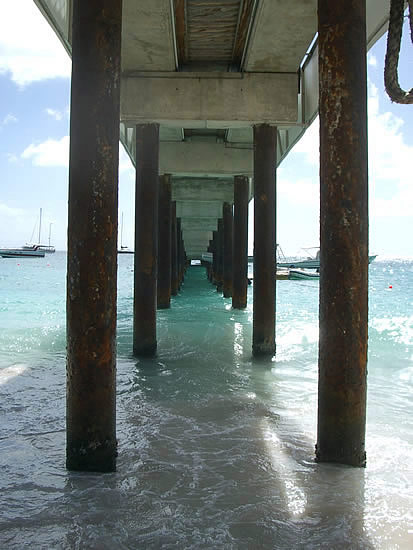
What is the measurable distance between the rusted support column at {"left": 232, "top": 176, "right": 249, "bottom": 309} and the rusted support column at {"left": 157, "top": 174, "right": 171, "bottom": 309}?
1.92 m

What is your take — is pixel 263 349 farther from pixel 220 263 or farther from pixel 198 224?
pixel 198 224

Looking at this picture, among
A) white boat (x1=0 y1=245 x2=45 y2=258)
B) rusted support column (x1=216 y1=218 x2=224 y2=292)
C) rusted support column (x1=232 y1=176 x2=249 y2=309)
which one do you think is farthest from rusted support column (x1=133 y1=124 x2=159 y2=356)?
white boat (x1=0 y1=245 x2=45 y2=258)

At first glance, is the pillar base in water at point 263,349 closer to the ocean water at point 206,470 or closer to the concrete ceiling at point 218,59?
the ocean water at point 206,470

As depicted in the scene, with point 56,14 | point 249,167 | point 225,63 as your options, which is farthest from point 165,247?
point 56,14

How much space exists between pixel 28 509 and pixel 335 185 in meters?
2.65

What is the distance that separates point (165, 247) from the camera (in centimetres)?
1337

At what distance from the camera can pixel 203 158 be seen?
13.7m

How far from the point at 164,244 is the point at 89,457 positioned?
1024cm

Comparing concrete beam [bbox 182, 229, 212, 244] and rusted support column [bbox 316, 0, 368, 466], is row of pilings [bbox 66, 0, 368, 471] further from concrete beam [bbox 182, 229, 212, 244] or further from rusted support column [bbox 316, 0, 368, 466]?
concrete beam [bbox 182, 229, 212, 244]

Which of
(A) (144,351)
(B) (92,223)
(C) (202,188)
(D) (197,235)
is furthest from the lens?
(D) (197,235)

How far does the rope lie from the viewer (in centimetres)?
348

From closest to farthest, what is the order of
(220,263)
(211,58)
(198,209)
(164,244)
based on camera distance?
1. (211,58)
2. (164,244)
3. (220,263)
4. (198,209)

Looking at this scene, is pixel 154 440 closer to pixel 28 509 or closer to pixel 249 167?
pixel 28 509

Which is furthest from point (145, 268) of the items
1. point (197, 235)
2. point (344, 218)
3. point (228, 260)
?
point (197, 235)
